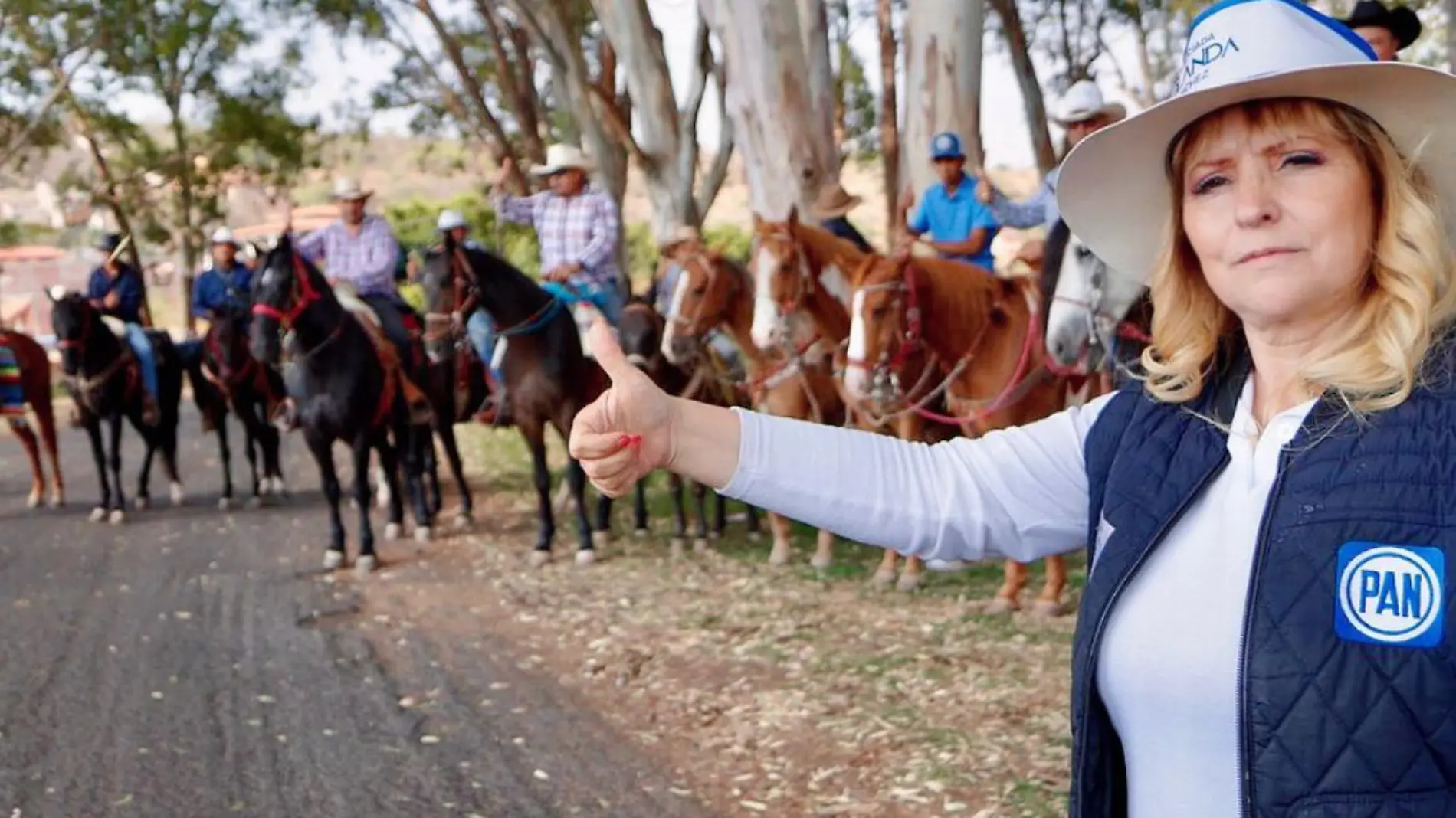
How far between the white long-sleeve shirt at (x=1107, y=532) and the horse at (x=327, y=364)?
8.25 meters

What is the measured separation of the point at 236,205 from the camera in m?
77.6

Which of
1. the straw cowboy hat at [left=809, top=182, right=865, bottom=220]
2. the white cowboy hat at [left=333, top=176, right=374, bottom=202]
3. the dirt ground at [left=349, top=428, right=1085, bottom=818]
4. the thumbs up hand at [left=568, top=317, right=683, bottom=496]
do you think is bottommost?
the dirt ground at [left=349, top=428, right=1085, bottom=818]

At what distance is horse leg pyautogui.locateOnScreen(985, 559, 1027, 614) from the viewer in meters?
7.49

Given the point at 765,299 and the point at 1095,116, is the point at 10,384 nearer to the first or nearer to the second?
the point at 765,299

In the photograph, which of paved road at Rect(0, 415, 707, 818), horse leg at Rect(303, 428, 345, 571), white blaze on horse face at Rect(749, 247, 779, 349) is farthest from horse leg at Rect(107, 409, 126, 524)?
white blaze on horse face at Rect(749, 247, 779, 349)

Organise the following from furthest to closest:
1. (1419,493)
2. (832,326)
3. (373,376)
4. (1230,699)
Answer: (373,376), (832,326), (1230,699), (1419,493)

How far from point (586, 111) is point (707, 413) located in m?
14.9

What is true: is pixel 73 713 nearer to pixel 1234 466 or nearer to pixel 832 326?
pixel 832 326

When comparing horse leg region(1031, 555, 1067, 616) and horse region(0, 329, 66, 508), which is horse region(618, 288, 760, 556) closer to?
horse leg region(1031, 555, 1067, 616)

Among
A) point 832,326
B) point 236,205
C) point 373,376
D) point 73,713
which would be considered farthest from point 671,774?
point 236,205

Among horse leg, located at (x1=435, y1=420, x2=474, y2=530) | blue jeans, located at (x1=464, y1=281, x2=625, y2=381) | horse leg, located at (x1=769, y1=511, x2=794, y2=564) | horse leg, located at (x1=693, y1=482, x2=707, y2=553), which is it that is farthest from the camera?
horse leg, located at (x1=435, y1=420, x2=474, y2=530)

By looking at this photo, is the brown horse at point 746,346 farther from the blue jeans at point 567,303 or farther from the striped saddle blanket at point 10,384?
the striped saddle blanket at point 10,384

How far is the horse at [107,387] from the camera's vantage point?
12.4m

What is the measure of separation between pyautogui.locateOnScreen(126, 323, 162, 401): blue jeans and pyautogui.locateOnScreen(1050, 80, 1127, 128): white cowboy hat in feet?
32.3
